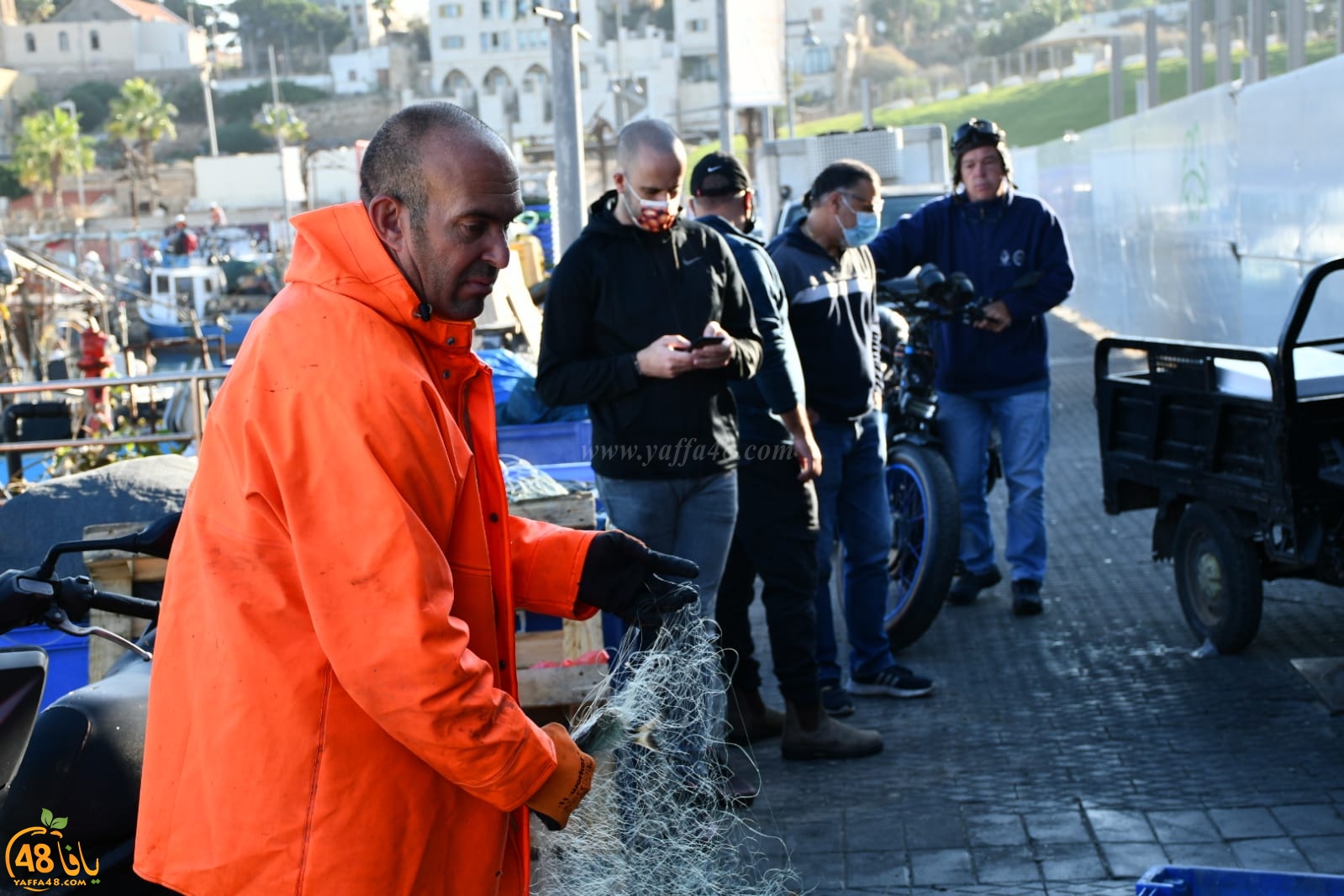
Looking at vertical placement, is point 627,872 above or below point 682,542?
below

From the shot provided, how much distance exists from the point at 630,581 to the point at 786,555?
2.51 m

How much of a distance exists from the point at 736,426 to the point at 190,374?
361cm

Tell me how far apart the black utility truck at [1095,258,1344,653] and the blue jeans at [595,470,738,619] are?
7.09 feet

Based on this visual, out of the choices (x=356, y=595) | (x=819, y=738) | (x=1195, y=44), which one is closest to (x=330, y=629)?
(x=356, y=595)

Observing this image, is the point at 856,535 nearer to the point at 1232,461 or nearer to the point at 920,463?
the point at 920,463

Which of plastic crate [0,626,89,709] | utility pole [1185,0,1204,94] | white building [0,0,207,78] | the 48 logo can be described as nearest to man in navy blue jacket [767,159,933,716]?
plastic crate [0,626,89,709]

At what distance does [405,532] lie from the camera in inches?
83.4

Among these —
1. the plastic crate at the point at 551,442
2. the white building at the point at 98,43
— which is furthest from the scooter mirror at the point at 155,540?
the white building at the point at 98,43

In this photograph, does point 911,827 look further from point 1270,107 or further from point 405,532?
point 1270,107

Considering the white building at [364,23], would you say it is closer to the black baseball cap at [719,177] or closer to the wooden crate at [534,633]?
the black baseball cap at [719,177]

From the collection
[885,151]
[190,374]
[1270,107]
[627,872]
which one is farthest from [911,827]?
[885,151]

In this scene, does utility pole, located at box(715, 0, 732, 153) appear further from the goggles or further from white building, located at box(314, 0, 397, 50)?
white building, located at box(314, 0, 397, 50)

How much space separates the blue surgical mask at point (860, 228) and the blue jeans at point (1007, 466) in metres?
1.67

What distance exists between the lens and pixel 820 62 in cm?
14150
